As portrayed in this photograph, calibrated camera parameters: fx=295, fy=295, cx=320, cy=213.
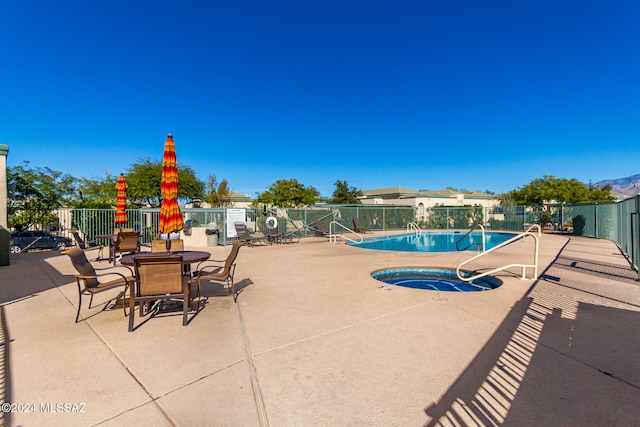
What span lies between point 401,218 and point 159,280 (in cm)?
1833

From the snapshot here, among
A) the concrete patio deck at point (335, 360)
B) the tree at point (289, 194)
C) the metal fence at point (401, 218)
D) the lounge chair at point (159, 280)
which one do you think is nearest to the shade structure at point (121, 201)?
the metal fence at point (401, 218)

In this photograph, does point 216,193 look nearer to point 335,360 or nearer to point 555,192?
point 555,192

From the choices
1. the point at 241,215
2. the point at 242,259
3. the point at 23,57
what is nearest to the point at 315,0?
the point at 241,215

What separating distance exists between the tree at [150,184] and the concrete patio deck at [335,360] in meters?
18.4

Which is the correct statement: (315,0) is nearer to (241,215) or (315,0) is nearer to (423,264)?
(241,215)

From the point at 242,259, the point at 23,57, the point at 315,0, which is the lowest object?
the point at 242,259

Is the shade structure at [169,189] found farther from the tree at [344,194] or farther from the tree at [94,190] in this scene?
the tree at [344,194]

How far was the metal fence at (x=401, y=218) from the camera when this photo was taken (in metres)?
12.4

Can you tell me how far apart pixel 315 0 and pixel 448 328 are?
15.9 meters

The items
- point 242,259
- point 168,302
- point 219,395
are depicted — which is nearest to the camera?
point 219,395

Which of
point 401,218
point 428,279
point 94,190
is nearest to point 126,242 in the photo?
point 428,279

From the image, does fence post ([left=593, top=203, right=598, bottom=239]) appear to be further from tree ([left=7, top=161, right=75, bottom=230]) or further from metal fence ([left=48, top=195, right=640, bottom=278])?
tree ([left=7, top=161, right=75, bottom=230])

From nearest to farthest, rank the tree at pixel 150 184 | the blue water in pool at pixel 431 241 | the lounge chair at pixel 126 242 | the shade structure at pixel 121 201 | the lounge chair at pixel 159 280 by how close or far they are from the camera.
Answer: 1. the lounge chair at pixel 159 280
2. the lounge chair at pixel 126 242
3. the shade structure at pixel 121 201
4. the blue water in pool at pixel 431 241
5. the tree at pixel 150 184

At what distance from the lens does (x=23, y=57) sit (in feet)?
45.0
